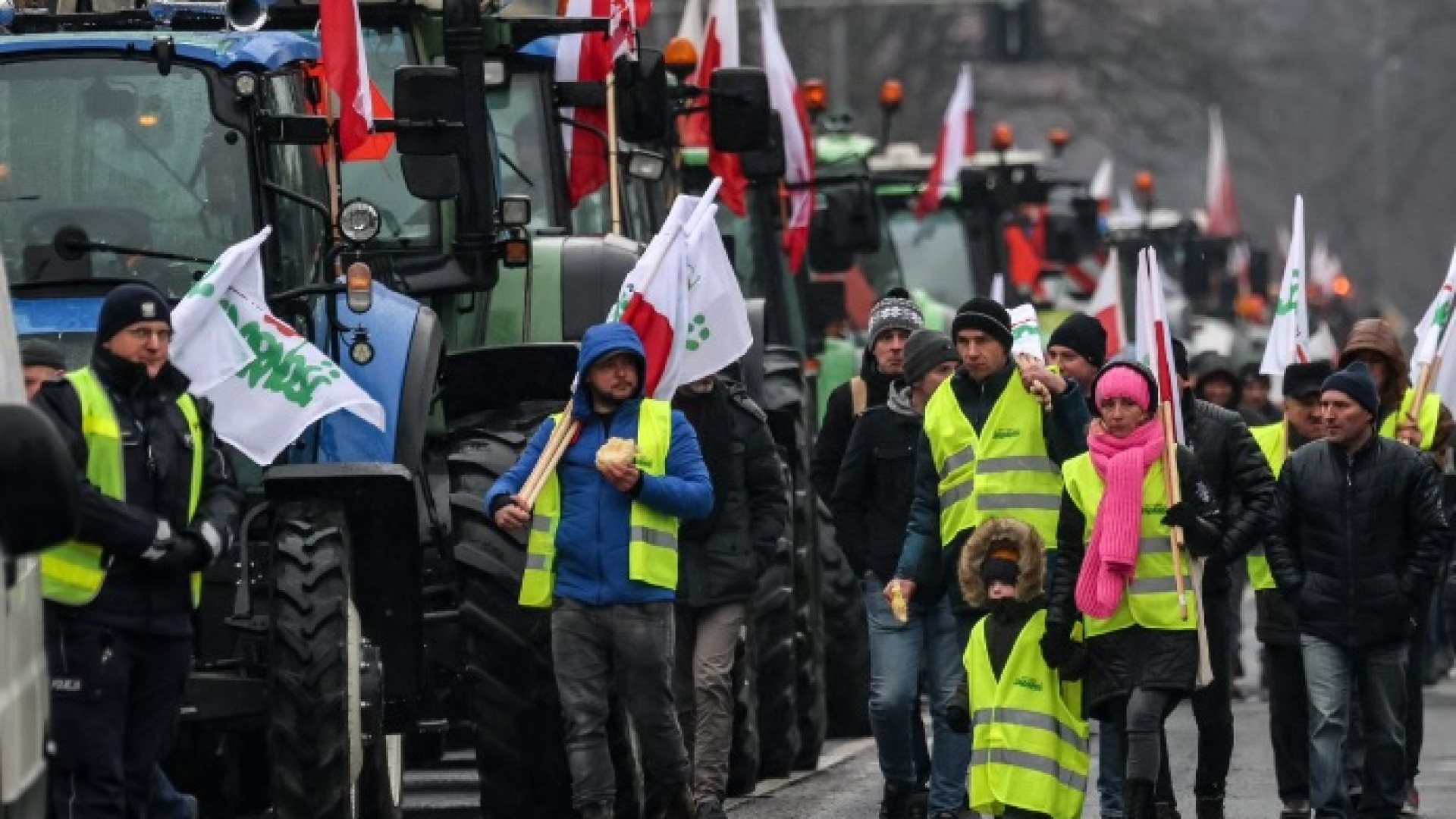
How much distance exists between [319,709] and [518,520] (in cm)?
122

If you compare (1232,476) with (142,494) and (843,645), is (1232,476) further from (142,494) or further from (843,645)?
(843,645)

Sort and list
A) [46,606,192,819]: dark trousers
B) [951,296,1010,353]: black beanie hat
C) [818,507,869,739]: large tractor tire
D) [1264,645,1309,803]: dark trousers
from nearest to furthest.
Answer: [46,606,192,819]: dark trousers, [951,296,1010,353]: black beanie hat, [1264,645,1309,803]: dark trousers, [818,507,869,739]: large tractor tire

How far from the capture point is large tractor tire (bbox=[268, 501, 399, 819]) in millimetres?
13062

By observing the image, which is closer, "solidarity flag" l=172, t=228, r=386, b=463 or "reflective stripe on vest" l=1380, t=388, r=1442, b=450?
"solidarity flag" l=172, t=228, r=386, b=463

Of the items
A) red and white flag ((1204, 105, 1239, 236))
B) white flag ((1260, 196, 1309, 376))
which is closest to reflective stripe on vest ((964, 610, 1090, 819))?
white flag ((1260, 196, 1309, 376))

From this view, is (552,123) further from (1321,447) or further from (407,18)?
(1321,447)

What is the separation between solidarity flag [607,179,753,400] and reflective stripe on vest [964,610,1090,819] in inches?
68.1

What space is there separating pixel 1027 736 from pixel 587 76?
5349 millimetres

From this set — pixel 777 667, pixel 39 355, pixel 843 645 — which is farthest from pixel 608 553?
pixel 843 645

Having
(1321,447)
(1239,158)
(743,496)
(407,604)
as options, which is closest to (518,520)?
(407,604)

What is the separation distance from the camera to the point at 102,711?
11906 mm

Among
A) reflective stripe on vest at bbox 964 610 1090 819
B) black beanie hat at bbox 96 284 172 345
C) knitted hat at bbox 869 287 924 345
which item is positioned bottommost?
reflective stripe on vest at bbox 964 610 1090 819

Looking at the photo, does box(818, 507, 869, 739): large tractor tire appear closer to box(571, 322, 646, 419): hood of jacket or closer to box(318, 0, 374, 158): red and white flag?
box(318, 0, 374, 158): red and white flag

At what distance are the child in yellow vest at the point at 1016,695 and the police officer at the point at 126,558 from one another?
3021 mm
